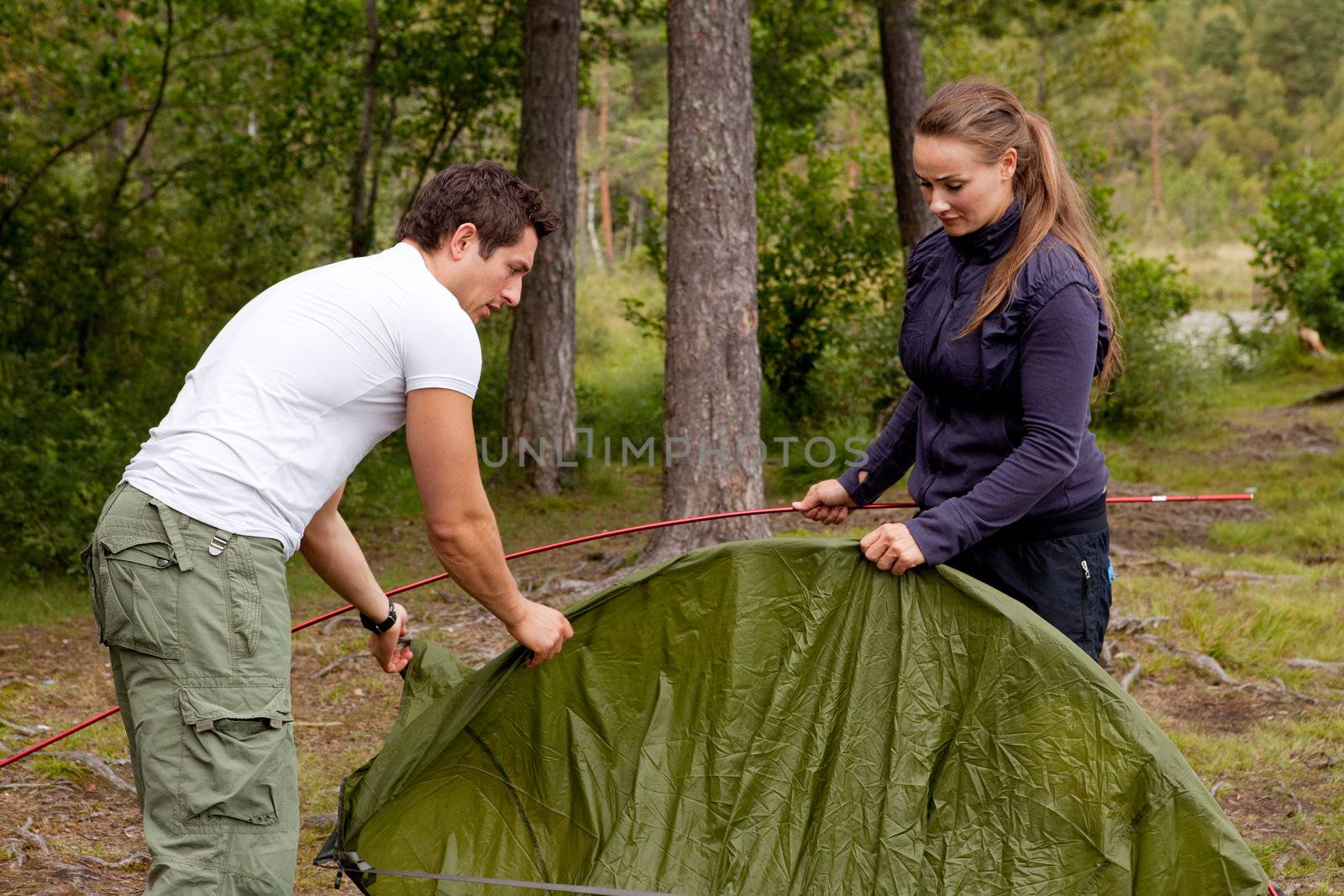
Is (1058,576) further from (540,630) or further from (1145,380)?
(1145,380)

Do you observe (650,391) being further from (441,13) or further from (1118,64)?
(1118,64)

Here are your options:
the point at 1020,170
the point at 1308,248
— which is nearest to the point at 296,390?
the point at 1020,170

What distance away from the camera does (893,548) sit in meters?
2.43

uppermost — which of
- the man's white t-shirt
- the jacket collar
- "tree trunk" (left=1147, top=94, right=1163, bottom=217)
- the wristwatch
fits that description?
"tree trunk" (left=1147, top=94, right=1163, bottom=217)

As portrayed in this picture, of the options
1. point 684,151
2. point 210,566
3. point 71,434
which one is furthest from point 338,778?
point 71,434

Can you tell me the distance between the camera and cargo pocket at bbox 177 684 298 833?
1.97m

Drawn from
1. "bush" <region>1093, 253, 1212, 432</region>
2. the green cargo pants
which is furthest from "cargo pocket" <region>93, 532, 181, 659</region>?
"bush" <region>1093, 253, 1212, 432</region>

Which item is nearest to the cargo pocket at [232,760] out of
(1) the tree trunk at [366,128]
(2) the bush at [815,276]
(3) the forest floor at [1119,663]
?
(3) the forest floor at [1119,663]

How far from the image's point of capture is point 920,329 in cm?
248

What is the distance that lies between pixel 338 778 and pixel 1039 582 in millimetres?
2527

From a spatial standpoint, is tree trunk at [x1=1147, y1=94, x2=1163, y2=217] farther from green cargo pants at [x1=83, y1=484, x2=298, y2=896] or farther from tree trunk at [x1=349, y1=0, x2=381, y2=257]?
green cargo pants at [x1=83, y1=484, x2=298, y2=896]

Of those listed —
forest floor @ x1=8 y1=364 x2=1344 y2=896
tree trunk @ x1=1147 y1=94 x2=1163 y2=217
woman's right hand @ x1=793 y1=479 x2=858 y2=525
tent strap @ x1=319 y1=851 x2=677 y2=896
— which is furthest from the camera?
tree trunk @ x1=1147 y1=94 x2=1163 y2=217

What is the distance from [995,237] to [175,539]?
5.24 feet

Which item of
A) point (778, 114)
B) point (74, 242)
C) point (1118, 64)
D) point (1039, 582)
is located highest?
point (1118, 64)
